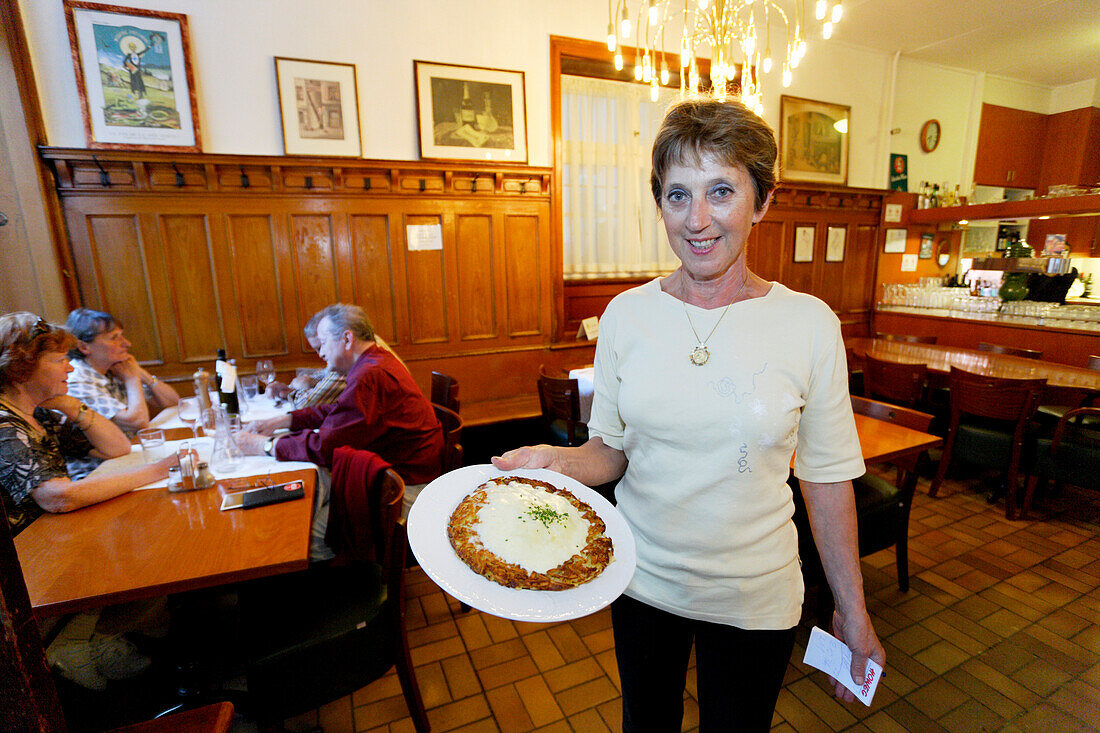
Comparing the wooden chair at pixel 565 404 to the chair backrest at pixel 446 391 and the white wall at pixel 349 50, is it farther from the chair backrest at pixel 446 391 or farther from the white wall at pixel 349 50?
the white wall at pixel 349 50

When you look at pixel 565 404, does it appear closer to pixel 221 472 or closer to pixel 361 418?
pixel 361 418

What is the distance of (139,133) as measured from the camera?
125 inches

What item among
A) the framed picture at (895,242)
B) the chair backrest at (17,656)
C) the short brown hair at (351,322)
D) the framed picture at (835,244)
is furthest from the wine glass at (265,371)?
the framed picture at (895,242)

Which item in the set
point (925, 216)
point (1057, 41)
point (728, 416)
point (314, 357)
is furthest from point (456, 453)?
point (1057, 41)

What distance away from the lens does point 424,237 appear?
3.97 metres

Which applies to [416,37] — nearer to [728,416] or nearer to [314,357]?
[314,357]

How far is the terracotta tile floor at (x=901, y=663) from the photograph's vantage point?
1.85 m

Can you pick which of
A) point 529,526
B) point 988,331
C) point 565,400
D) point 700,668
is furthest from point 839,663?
point 988,331

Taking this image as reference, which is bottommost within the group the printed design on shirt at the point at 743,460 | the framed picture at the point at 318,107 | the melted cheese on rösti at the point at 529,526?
the melted cheese on rösti at the point at 529,526

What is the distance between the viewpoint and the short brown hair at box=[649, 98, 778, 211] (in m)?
0.92

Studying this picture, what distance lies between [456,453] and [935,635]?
93.2 inches

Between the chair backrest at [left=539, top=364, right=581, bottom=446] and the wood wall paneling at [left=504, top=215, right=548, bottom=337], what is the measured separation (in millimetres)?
1265

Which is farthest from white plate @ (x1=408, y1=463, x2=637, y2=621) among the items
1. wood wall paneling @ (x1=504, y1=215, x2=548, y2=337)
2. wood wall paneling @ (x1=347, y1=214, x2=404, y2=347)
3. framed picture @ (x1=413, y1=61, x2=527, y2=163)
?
framed picture @ (x1=413, y1=61, x2=527, y2=163)

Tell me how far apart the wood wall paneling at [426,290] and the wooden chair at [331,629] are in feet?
8.22
